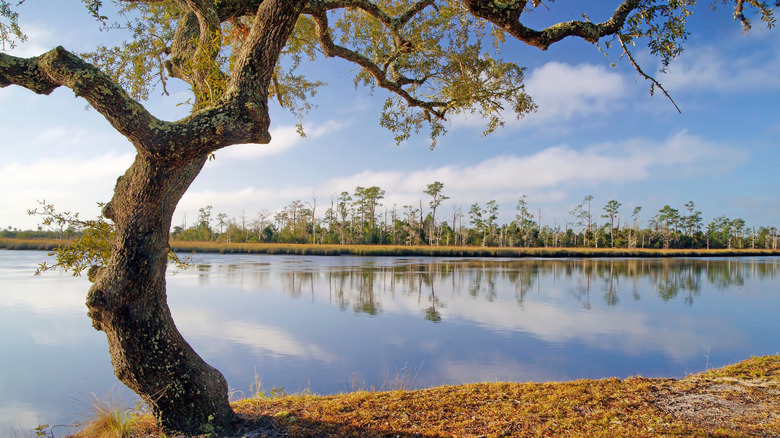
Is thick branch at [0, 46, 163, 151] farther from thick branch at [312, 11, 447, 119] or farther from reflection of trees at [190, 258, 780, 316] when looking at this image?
reflection of trees at [190, 258, 780, 316]

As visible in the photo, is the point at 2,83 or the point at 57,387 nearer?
the point at 2,83

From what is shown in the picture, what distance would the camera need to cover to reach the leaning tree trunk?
113 inches

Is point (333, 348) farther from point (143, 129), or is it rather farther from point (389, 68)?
point (143, 129)

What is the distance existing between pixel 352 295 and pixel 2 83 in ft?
40.6

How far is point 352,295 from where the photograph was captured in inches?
571

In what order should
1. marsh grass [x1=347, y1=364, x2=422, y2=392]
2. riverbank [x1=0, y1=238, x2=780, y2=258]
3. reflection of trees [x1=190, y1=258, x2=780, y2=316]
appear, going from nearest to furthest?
marsh grass [x1=347, y1=364, x2=422, y2=392] → reflection of trees [x1=190, y1=258, x2=780, y2=316] → riverbank [x1=0, y1=238, x2=780, y2=258]

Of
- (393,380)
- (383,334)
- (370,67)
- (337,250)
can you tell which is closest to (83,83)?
(370,67)

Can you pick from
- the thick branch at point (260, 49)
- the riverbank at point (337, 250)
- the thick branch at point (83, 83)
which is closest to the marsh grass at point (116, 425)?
the thick branch at point (83, 83)

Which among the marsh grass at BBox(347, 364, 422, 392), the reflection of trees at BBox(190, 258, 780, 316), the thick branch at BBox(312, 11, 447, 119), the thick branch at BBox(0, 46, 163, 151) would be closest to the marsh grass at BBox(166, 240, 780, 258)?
the reflection of trees at BBox(190, 258, 780, 316)

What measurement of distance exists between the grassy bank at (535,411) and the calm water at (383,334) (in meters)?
1.99

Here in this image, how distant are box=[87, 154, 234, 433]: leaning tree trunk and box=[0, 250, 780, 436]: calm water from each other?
1712mm

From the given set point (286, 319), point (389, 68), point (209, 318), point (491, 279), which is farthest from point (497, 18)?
point (491, 279)

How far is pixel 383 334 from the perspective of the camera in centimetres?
904

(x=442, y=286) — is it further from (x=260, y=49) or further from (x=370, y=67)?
(x=260, y=49)
